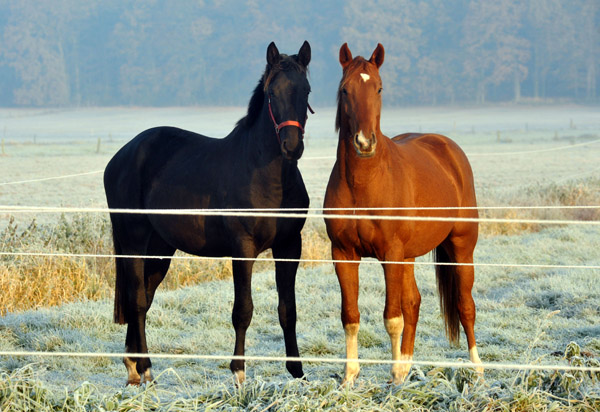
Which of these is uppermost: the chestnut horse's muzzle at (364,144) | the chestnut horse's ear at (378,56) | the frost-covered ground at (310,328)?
the chestnut horse's ear at (378,56)

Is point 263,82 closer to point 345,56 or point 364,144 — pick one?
point 345,56

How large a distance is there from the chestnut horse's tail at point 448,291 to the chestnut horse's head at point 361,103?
74.3 inches

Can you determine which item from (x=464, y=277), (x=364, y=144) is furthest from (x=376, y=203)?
(x=464, y=277)

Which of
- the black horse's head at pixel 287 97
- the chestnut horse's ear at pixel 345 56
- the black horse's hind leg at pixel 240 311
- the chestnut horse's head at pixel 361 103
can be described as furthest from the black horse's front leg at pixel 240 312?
the chestnut horse's ear at pixel 345 56

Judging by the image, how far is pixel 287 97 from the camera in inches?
Result: 197

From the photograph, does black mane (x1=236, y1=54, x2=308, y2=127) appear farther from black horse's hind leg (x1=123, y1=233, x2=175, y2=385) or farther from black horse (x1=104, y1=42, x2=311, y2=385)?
black horse's hind leg (x1=123, y1=233, x2=175, y2=385)

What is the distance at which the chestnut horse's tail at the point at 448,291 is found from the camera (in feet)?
20.1

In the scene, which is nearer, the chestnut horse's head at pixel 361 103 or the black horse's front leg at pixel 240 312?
the chestnut horse's head at pixel 361 103

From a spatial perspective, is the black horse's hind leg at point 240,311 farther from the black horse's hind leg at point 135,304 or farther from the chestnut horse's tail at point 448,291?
the chestnut horse's tail at point 448,291

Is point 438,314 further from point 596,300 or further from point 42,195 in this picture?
point 42,195

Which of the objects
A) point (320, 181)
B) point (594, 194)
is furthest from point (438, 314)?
point (320, 181)

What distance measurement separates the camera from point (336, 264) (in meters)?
4.98

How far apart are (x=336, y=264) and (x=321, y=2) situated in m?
132

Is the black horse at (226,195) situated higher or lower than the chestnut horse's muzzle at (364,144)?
lower
